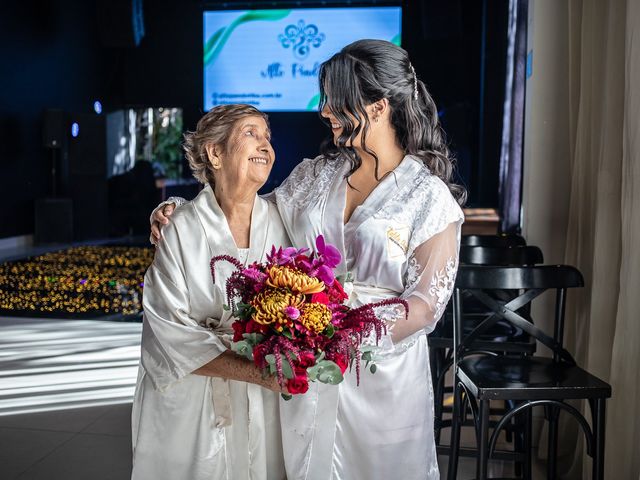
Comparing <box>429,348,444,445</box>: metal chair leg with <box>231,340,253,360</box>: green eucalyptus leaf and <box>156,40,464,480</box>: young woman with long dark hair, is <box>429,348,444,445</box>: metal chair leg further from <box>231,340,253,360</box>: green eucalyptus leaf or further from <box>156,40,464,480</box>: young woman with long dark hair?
<box>231,340,253,360</box>: green eucalyptus leaf

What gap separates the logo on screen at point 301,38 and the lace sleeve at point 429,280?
11.5 meters

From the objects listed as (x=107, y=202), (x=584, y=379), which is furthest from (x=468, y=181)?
(x=584, y=379)

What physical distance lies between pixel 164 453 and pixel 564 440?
7.17 ft

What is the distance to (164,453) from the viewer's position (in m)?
2.02

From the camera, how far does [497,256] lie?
133 inches

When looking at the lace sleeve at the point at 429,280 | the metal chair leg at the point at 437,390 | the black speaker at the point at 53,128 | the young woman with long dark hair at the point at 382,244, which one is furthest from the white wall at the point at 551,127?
the black speaker at the point at 53,128

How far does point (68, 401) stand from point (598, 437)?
10.5ft

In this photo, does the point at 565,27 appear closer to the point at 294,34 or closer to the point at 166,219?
the point at 166,219

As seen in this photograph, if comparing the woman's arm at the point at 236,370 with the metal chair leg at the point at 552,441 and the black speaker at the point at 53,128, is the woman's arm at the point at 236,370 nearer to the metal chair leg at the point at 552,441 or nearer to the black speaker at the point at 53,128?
the metal chair leg at the point at 552,441

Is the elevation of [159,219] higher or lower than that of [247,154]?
Result: lower

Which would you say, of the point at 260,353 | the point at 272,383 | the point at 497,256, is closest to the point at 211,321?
the point at 272,383

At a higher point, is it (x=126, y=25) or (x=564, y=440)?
(x=126, y=25)

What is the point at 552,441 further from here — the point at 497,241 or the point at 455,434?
the point at 497,241

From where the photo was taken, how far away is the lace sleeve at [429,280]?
1875mm
